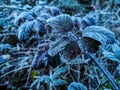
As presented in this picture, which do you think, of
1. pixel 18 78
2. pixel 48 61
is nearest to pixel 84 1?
pixel 18 78

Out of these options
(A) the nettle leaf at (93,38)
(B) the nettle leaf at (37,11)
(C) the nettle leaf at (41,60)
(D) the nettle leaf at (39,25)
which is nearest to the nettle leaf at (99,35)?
(A) the nettle leaf at (93,38)

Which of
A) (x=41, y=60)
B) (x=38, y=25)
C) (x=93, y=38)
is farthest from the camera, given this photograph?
(x=38, y=25)

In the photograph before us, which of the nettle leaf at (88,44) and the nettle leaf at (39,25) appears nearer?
the nettle leaf at (88,44)

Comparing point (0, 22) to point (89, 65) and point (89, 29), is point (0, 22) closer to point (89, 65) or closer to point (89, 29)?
point (89, 65)

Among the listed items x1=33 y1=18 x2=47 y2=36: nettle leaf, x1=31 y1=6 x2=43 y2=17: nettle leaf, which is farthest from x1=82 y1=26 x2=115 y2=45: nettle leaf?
x1=31 y1=6 x2=43 y2=17: nettle leaf

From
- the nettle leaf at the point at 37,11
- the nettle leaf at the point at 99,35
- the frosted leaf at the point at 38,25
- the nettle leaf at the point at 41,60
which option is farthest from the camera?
the nettle leaf at the point at 37,11

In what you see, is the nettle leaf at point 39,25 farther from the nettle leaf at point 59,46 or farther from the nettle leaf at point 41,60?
the nettle leaf at point 59,46

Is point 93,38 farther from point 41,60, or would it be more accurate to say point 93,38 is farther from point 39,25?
point 39,25

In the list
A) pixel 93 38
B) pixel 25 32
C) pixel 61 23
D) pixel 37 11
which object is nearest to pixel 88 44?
pixel 93 38

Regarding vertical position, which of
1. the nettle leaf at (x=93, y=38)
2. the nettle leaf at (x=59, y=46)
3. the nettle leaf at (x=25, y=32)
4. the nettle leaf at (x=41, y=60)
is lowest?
the nettle leaf at (x=41, y=60)
